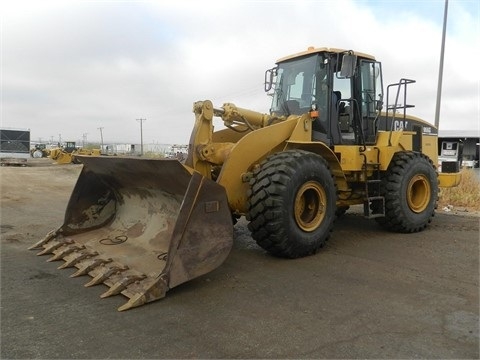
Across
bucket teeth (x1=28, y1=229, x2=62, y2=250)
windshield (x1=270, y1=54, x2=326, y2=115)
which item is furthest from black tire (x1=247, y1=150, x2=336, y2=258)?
bucket teeth (x1=28, y1=229, x2=62, y2=250)

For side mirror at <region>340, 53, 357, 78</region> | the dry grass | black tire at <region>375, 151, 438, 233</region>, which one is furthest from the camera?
the dry grass

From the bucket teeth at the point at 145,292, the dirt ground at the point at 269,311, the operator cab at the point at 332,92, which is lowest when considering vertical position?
the dirt ground at the point at 269,311

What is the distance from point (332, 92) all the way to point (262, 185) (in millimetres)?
2195

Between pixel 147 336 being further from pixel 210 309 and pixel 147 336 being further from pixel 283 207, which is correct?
pixel 283 207

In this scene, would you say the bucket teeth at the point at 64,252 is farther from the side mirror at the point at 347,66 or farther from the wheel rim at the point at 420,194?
the wheel rim at the point at 420,194

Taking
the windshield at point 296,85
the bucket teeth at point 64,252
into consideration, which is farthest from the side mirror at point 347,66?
the bucket teeth at point 64,252

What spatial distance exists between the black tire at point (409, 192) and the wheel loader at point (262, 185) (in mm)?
19

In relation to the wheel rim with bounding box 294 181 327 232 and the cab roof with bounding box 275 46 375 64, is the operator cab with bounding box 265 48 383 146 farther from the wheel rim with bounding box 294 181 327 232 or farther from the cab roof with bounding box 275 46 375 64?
the wheel rim with bounding box 294 181 327 232

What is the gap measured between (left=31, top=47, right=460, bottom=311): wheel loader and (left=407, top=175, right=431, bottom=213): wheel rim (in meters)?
0.02

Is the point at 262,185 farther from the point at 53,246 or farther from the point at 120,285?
the point at 53,246

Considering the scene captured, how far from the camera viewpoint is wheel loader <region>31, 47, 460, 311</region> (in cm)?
432

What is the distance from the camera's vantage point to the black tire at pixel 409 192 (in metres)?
6.73

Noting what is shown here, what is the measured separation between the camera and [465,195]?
11031 millimetres

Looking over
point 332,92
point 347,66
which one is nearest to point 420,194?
point 332,92
